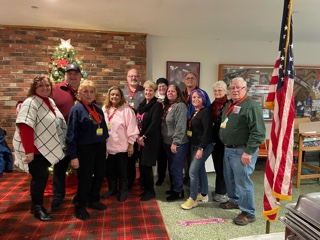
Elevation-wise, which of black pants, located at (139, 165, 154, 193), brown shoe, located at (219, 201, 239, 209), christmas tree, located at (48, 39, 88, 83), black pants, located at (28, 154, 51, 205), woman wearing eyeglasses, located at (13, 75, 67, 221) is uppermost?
christmas tree, located at (48, 39, 88, 83)

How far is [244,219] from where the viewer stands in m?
2.57

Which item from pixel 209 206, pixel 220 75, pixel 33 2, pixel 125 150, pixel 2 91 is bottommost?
pixel 209 206

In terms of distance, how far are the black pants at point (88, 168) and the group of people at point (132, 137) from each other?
0.4 inches

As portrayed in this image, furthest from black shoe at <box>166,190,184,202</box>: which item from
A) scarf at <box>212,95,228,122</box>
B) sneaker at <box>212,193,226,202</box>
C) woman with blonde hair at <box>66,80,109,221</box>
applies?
scarf at <box>212,95,228,122</box>

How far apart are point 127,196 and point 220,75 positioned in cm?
279

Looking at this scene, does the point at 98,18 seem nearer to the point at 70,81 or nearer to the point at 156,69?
the point at 70,81

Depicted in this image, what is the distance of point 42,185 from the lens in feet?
8.31

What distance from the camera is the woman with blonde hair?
244 centimetres

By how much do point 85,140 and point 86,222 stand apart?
920 mm

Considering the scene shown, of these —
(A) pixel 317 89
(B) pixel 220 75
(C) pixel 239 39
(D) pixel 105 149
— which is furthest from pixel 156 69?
(A) pixel 317 89

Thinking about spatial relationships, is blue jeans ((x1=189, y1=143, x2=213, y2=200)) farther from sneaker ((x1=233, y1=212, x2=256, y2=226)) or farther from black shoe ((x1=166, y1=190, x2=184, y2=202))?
sneaker ((x1=233, y1=212, x2=256, y2=226))

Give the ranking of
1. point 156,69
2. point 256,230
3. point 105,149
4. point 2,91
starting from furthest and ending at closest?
point 156,69 < point 2,91 < point 105,149 < point 256,230

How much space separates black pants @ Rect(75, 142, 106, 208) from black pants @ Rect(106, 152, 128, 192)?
32cm

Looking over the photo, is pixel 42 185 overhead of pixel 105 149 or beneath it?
beneath
